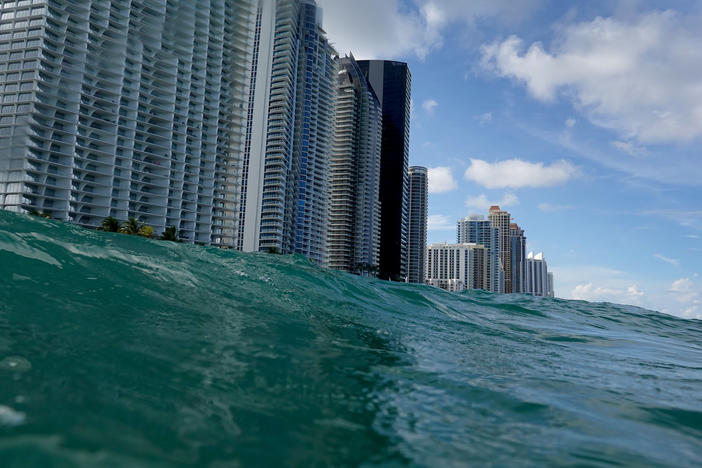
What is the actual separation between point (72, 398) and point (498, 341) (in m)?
6.54

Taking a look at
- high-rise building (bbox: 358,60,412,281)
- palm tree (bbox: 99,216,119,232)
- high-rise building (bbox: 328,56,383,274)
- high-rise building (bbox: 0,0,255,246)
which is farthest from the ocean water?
high-rise building (bbox: 358,60,412,281)

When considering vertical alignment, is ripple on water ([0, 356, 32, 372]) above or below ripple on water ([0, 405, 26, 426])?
above

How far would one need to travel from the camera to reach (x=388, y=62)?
189875 millimetres

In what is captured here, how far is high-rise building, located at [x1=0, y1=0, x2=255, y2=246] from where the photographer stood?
281ft

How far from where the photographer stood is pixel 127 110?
9838 centimetres

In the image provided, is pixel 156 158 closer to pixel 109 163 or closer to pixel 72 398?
pixel 109 163

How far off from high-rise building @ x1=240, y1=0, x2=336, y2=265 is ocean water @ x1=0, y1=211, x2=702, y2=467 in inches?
4527

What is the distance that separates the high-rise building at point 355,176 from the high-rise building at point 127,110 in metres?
52.3

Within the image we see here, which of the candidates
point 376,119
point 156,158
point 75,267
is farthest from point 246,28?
point 75,267

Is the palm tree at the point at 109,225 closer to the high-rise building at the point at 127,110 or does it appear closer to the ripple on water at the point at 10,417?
the high-rise building at the point at 127,110

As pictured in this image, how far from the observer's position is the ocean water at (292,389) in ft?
8.66

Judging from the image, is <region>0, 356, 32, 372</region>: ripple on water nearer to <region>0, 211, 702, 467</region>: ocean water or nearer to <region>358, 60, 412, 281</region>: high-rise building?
<region>0, 211, 702, 467</region>: ocean water

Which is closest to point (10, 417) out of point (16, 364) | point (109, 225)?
point (16, 364)

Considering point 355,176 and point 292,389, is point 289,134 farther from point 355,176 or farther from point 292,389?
point 292,389
